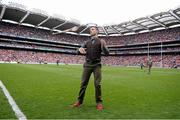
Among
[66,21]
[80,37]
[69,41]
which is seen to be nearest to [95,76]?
[66,21]

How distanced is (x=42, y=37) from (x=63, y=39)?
370 inches

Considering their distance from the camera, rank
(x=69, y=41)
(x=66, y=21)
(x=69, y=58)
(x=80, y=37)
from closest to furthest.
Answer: (x=66, y=21) → (x=69, y=58) → (x=69, y=41) → (x=80, y=37)

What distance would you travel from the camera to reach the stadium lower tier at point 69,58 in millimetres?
66625

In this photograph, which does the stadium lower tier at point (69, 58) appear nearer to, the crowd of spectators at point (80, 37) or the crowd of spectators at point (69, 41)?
the crowd of spectators at point (69, 41)

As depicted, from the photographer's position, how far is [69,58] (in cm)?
8375

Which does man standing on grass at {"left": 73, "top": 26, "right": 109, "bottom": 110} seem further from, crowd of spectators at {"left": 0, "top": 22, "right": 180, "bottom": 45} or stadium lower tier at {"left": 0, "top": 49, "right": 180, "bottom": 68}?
crowd of spectators at {"left": 0, "top": 22, "right": 180, "bottom": 45}

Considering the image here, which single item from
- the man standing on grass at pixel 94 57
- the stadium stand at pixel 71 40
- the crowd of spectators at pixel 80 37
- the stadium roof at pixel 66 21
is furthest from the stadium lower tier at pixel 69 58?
the man standing on grass at pixel 94 57

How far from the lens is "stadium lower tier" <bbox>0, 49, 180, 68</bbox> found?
219 ft

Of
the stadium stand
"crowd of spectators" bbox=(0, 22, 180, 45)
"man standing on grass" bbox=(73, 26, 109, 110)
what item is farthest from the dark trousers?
"crowd of spectators" bbox=(0, 22, 180, 45)

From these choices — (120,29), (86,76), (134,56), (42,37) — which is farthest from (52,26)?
(86,76)

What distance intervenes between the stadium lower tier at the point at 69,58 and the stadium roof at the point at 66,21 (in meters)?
9.29

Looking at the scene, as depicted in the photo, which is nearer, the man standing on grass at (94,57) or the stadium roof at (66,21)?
the man standing on grass at (94,57)

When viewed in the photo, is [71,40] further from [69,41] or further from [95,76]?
[95,76]

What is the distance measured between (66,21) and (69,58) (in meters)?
14.3
